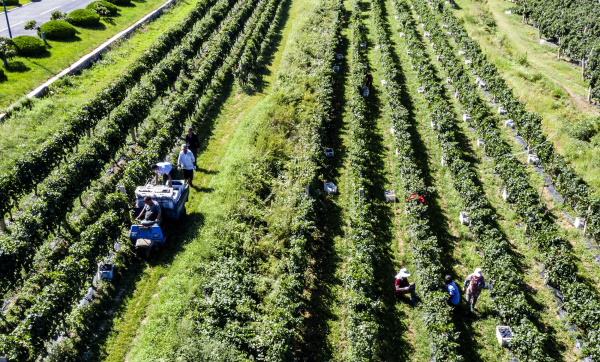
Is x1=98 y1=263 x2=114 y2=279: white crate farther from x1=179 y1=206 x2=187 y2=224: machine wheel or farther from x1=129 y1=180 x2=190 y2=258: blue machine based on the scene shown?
x1=179 y1=206 x2=187 y2=224: machine wheel

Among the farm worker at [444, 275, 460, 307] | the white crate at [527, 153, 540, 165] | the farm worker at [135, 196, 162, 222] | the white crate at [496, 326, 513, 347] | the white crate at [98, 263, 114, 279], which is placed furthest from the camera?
the white crate at [527, 153, 540, 165]

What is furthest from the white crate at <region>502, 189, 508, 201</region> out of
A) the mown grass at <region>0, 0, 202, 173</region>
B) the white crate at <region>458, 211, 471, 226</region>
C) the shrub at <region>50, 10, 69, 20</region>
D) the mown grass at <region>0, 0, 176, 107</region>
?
the shrub at <region>50, 10, 69, 20</region>

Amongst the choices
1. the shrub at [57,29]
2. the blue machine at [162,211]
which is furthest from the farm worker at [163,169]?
the shrub at [57,29]

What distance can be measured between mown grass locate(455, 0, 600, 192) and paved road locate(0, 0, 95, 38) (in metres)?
36.0

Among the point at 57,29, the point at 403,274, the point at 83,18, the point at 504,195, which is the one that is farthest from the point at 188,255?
the point at 83,18

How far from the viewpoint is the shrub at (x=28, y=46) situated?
3167 centimetres

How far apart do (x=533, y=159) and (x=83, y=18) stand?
35059mm

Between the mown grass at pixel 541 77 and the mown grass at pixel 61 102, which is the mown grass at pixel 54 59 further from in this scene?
the mown grass at pixel 541 77

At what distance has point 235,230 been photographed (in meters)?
17.1

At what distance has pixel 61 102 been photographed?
1059 inches

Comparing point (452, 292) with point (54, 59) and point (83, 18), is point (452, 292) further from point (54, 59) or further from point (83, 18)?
point (83, 18)

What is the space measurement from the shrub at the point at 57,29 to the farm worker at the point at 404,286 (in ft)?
105

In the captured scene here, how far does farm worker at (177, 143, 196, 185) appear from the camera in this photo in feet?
63.7

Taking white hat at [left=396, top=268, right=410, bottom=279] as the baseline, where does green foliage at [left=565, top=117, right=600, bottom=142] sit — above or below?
above
